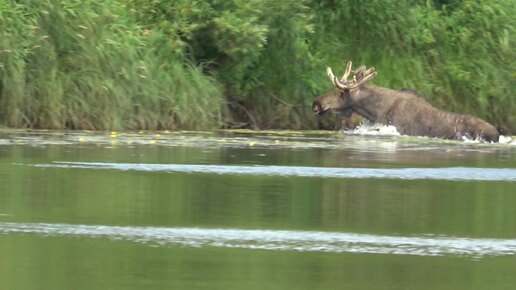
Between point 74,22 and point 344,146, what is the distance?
15.1 ft

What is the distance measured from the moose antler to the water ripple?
801 centimetres

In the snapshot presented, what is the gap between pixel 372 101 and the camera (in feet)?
90.9

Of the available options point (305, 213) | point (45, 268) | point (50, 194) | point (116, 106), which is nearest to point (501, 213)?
point (305, 213)

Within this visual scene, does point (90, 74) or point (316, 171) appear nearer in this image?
point (316, 171)

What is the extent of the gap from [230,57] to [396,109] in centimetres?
295

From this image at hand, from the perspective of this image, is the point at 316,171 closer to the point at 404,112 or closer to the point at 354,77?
the point at 404,112

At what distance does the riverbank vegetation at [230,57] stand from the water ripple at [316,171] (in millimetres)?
5459

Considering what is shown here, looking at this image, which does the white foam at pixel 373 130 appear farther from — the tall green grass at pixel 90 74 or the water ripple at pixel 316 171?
the water ripple at pixel 316 171

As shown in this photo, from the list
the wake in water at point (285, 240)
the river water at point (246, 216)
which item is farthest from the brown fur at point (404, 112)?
the wake in water at point (285, 240)

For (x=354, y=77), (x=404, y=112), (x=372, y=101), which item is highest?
(x=354, y=77)

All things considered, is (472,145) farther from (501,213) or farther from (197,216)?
(197,216)

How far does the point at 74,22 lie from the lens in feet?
80.9

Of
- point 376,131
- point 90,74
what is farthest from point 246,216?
point 376,131

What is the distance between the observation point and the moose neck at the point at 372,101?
27531mm
